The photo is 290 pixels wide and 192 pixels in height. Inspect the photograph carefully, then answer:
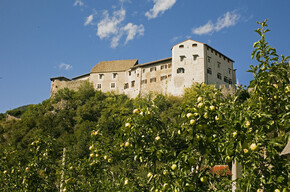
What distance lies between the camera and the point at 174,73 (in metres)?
51.2

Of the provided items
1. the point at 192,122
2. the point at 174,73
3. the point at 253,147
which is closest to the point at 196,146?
the point at 192,122

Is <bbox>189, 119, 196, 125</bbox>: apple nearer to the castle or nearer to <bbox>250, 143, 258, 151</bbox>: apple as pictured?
<bbox>250, 143, 258, 151</bbox>: apple

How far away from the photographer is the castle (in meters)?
50.0

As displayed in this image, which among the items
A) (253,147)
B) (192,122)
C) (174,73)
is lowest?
(253,147)

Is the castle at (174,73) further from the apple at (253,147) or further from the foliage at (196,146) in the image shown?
the apple at (253,147)

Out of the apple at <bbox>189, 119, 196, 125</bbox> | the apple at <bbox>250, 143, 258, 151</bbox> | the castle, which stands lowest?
the apple at <bbox>250, 143, 258, 151</bbox>

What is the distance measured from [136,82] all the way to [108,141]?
50483 mm

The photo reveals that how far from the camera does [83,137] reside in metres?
39.6

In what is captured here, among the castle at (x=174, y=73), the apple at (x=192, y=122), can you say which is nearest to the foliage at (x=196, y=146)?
the apple at (x=192, y=122)

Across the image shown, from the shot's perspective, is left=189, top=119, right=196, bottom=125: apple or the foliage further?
left=189, top=119, right=196, bottom=125: apple

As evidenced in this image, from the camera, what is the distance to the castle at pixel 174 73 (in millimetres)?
50031

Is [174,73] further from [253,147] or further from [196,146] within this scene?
[253,147]

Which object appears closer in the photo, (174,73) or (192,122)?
(192,122)

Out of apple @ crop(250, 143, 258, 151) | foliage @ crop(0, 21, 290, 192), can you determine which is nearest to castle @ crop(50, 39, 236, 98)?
foliage @ crop(0, 21, 290, 192)
